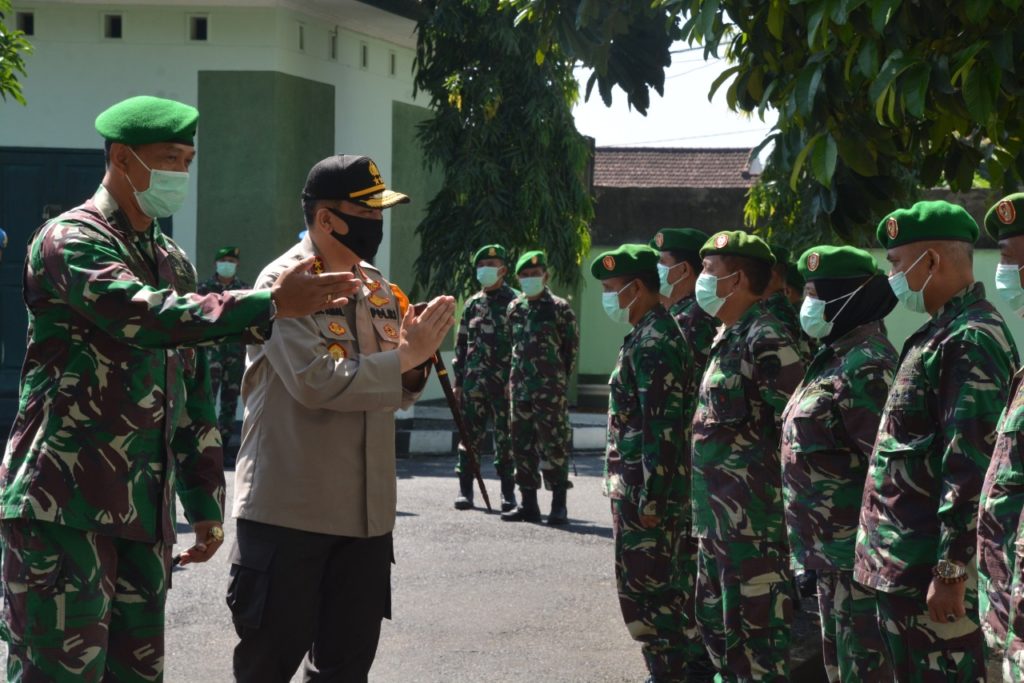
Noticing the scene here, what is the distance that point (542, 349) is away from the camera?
11289mm

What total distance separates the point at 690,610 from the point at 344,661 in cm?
279

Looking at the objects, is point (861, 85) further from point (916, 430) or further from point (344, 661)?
point (344, 661)

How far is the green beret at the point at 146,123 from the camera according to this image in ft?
13.1

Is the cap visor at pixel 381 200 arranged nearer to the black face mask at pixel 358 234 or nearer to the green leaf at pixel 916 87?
the black face mask at pixel 358 234

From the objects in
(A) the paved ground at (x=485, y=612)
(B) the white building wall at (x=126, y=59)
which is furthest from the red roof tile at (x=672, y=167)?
(A) the paved ground at (x=485, y=612)

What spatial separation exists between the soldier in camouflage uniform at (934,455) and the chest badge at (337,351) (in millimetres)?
1747

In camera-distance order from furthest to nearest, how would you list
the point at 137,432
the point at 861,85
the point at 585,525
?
the point at 585,525 → the point at 861,85 → the point at 137,432

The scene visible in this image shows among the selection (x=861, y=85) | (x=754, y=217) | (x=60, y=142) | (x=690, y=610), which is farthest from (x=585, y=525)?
(x=60, y=142)

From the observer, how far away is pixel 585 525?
450 inches

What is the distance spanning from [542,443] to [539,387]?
451 millimetres

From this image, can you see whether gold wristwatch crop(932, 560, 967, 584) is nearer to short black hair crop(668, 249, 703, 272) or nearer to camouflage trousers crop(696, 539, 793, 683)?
camouflage trousers crop(696, 539, 793, 683)

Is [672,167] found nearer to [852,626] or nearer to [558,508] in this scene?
[558,508]

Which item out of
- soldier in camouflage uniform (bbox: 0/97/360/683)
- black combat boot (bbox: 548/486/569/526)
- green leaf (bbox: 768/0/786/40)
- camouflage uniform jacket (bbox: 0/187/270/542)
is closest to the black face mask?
soldier in camouflage uniform (bbox: 0/97/360/683)

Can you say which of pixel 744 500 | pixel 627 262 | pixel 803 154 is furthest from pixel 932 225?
pixel 627 262
